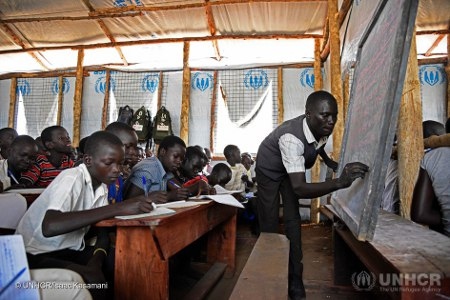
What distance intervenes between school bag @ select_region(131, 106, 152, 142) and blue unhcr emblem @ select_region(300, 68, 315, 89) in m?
3.09

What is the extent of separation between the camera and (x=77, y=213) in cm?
134

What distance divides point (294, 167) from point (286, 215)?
0.47 metres

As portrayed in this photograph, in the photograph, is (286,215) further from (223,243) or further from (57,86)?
(57,86)

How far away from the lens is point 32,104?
7.27 m

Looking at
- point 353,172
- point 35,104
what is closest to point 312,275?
point 353,172

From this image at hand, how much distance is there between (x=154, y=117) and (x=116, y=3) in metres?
2.21

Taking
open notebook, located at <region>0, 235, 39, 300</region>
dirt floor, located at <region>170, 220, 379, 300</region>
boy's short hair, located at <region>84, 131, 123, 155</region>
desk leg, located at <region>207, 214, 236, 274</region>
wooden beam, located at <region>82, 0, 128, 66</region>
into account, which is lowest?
dirt floor, located at <region>170, 220, 379, 300</region>

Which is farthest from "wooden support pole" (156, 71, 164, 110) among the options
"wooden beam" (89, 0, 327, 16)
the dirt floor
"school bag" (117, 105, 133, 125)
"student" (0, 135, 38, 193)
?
"student" (0, 135, 38, 193)

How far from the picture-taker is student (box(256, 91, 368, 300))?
193cm

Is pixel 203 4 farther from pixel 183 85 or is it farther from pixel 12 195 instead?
pixel 12 195

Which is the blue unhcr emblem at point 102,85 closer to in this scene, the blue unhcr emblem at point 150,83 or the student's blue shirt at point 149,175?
the blue unhcr emblem at point 150,83

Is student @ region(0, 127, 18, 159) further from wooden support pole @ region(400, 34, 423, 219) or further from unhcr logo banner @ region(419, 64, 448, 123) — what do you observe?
unhcr logo banner @ region(419, 64, 448, 123)

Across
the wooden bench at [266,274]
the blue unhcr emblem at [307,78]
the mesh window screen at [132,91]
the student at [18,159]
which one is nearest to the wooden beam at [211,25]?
the mesh window screen at [132,91]

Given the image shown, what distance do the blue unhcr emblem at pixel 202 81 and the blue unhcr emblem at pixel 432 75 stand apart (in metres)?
3.82
